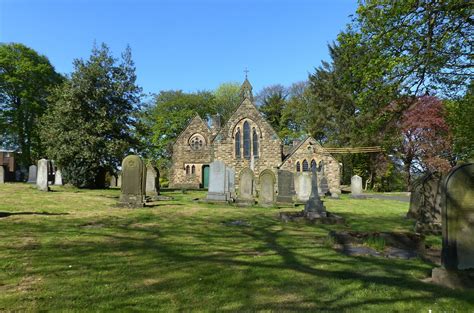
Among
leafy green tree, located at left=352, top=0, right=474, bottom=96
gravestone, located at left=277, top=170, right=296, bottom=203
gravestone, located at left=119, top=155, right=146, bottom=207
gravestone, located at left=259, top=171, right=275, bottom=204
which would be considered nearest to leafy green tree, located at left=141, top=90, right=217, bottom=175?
gravestone, located at left=277, top=170, right=296, bottom=203

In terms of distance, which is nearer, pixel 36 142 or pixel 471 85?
Answer: pixel 471 85

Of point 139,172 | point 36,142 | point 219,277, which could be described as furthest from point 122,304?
point 36,142

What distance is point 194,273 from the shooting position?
531 cm

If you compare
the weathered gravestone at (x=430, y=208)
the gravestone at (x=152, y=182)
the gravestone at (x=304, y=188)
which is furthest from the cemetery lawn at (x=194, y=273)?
the gravestone at (x=304, y=188)

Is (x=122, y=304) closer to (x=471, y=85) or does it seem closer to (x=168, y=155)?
(x=471, y=85)

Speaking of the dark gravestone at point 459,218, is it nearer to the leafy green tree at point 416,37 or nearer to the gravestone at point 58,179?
the leafy green tree at point 416,37

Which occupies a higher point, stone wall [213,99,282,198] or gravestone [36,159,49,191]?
stone wall [213,99,282,198]

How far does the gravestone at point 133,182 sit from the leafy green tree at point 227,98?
52.1 m

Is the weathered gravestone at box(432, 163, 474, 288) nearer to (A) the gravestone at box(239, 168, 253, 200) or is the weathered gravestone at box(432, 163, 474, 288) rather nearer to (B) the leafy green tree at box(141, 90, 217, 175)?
(A) the gravestone at box(239, 168, 253, 200)

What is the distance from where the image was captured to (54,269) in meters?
5.27

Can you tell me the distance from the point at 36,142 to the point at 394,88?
134ft

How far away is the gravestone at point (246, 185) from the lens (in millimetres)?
17594

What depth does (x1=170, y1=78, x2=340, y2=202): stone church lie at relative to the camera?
120 ft

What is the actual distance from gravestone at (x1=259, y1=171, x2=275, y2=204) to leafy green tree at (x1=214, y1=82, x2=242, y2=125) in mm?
48860
